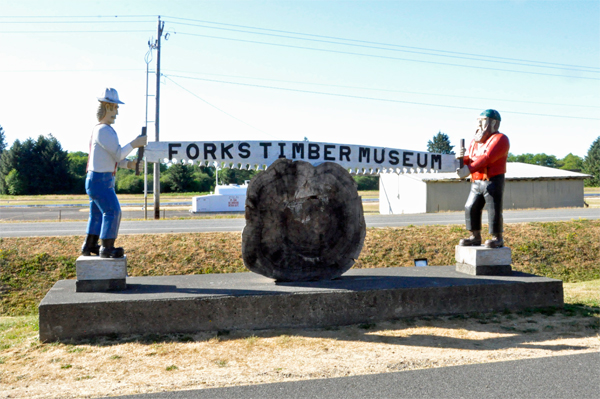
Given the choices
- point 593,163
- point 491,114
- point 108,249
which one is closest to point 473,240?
point 491,114

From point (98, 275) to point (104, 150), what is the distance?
158cm

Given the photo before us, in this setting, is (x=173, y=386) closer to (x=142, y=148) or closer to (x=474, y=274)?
(x=142, y=148)

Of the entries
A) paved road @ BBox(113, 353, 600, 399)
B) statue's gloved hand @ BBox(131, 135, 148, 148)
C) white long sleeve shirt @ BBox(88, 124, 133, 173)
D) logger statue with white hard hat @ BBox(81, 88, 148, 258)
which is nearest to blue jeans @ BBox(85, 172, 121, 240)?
logger statue with white hard hat @ BBox(81, 88, 148, 258)

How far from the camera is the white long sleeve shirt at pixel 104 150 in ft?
21.0

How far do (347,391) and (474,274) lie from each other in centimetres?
398

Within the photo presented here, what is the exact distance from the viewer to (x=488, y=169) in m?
7.32

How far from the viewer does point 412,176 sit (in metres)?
30.2

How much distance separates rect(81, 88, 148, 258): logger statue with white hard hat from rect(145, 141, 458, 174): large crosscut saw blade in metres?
0.93

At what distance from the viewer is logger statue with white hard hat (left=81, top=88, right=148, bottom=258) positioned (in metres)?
6.42

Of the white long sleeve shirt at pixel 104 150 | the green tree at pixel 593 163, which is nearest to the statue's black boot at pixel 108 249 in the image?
the white long sleeve shirt at pixel 104 150

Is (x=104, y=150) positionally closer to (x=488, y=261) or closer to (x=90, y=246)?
(x=90, y=246)

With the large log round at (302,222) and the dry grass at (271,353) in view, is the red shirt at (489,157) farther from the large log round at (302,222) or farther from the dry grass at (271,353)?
the dry grass at (271,353)

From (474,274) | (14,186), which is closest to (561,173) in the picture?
(474,274)

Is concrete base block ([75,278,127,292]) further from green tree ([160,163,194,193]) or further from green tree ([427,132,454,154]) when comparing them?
green tree ([427,132,454,154])
